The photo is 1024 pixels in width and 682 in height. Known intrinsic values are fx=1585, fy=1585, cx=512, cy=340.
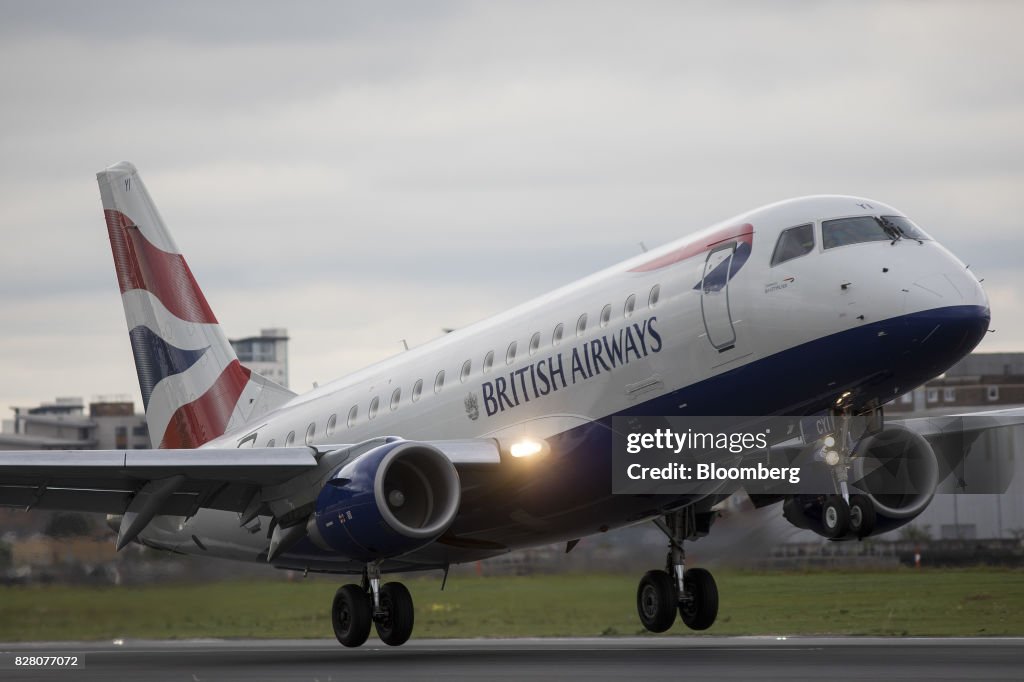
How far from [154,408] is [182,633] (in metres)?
4.78

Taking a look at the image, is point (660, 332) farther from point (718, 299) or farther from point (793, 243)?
point (793, 243)

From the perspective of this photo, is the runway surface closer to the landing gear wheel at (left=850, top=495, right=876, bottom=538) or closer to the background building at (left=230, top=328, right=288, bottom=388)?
the landing gear wheel at (left=850, top=495, right=876, bottom=538)

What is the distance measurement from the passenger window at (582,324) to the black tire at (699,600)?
523cm

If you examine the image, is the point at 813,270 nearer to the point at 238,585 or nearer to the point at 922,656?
the point at 922,656

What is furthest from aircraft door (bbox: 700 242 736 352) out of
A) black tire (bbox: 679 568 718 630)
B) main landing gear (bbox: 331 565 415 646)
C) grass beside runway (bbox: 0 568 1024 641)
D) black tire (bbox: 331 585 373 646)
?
grass beside runway (bbox: 0 568 1024 641)

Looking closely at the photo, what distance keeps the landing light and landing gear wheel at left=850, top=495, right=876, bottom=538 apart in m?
4.82

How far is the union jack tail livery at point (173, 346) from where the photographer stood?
108 ft

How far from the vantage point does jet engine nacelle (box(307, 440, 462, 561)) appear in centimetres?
2272

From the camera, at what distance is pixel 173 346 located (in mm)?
33219

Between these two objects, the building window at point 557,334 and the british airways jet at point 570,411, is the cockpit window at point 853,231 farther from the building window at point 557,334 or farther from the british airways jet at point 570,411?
the building window at point 557,334

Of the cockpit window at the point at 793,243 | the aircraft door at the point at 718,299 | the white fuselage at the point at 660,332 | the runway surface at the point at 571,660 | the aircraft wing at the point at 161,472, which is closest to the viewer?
the runway surface at the point at 571,660

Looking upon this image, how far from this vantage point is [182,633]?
1315 inches

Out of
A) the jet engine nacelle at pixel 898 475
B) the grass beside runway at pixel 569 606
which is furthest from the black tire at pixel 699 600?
the grass beside runway at pixel 569 606

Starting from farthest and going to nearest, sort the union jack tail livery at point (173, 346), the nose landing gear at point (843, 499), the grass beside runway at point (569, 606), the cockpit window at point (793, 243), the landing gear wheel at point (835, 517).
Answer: the union jack tail livery at point (173, 346), the grass beside runway at point (569, 606), the landing gear wheel at point (835, 517), the nose landing gear at point (843, 499), the cockpit window at point (793, 243)
